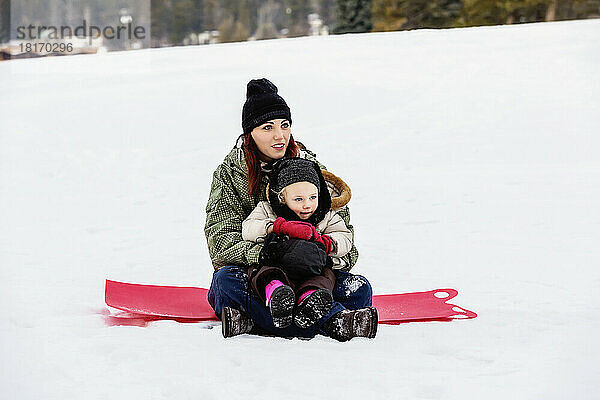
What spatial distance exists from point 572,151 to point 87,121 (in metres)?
5.30

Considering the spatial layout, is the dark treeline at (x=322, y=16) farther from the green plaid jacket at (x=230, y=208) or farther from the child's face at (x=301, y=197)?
the child's face at (x=301, y=197)

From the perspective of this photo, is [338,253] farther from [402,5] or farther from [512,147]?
[402,5]

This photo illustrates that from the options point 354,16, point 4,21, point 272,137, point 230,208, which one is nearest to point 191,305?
point 230,208

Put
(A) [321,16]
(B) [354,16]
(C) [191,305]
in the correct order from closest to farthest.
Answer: (C) [191,305], (B) [354,16], (A) [321,16]

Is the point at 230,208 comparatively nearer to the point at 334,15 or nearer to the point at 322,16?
the point at 334,15

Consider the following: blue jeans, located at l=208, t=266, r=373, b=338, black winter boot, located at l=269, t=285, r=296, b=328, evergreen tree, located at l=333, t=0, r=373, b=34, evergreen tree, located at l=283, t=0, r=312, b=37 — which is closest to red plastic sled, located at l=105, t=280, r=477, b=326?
blue jeans, located at l=208, t=266, r=373, b=338

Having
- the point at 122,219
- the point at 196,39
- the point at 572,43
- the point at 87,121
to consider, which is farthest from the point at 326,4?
the point at 122,219

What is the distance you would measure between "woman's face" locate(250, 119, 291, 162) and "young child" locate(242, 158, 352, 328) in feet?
0.36

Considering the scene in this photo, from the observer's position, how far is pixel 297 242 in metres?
2.95

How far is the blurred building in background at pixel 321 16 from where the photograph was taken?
19.7m

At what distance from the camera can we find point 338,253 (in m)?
3.08

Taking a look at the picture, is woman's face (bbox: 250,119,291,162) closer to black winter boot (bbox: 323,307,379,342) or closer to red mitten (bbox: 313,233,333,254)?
red mitten (bbox: 313,233,333,254)

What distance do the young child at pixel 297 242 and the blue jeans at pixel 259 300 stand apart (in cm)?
7

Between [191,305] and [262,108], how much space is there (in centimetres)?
93
